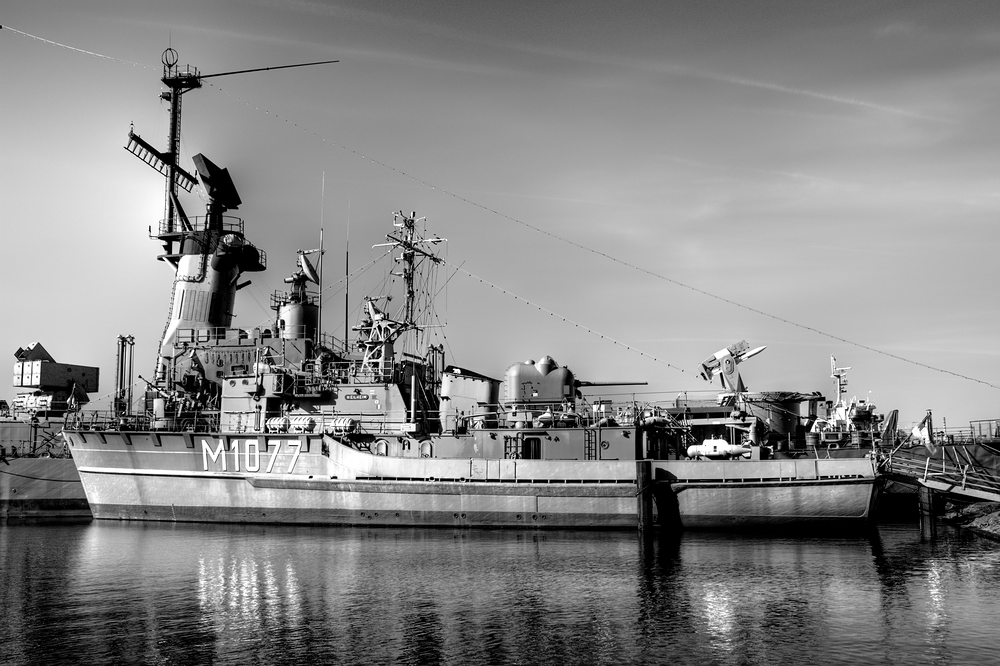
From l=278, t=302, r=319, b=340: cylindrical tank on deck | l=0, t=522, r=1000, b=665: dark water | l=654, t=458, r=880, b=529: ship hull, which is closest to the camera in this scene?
l=0, t=522, r=1000, b=665: dark water

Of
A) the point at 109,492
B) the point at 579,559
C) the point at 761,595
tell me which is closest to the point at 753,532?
the point at 579,559

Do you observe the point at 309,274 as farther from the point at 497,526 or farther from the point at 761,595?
the point at 761,595

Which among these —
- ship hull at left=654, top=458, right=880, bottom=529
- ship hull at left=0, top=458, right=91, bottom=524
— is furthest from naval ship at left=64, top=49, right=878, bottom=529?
ship hull at left=0, top=458, right=91, bottom=524

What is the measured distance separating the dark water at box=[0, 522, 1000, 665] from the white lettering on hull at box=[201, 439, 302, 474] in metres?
5.39

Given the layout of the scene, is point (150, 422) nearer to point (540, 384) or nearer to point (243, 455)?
point (243, 455)

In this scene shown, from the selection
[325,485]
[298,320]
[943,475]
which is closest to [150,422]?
[298,320]

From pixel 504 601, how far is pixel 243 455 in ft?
63.7

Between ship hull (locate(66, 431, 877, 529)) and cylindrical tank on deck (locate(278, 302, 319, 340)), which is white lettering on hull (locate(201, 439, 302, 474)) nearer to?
ship hull (locate(66, 431, 877, 529))

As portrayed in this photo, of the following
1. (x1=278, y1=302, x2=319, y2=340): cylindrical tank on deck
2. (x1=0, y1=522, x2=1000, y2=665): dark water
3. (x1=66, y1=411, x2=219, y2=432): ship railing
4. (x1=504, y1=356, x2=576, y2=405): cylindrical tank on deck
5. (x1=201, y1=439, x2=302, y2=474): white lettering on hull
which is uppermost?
(x1=278, y1=302, x2=319, y2=340): cylindrical tank on deck

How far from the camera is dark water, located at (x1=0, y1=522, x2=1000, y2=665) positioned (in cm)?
1520

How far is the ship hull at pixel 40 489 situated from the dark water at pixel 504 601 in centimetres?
1352

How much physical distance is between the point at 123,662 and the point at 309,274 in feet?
92.7

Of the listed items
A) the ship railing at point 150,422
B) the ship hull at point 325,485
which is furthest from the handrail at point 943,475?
the ship railing at point 150,422

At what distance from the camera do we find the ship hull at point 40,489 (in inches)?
1641
